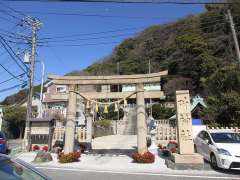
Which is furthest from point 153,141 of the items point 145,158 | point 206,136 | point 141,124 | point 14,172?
point 14,172

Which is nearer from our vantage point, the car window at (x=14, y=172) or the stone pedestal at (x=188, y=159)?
the car window at (x=14, y=172)

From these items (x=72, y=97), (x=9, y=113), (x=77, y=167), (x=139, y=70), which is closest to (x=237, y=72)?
(x=72, y=97)

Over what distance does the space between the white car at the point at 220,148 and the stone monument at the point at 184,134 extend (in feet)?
2.12

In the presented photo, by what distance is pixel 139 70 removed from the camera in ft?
182

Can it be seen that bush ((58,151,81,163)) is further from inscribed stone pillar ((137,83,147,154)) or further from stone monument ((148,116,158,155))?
stone monument ((148,116,158,155))

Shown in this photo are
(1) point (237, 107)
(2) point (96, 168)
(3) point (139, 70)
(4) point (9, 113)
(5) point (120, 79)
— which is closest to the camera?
(2) point (96, 168)

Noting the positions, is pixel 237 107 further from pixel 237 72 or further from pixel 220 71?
pixel 220 71

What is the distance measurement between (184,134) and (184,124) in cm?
49

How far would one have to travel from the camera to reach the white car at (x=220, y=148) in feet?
34.9

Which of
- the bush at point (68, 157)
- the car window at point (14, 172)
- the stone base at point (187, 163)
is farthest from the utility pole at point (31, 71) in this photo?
the car window at point (14, 172)

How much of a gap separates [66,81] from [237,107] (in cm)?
1188

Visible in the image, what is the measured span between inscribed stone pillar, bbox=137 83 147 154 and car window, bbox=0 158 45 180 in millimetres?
11185

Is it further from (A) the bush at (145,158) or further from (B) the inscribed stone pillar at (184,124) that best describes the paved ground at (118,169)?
(B) the inscribed stone pillar at (184,124)

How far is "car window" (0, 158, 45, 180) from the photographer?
312cm
